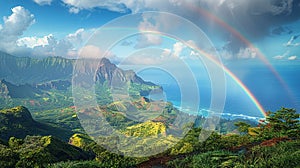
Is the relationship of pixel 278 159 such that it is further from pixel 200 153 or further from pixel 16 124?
pixel 16 124

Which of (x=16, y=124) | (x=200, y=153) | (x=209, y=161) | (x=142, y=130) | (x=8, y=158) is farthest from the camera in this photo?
(x=16, y=124)

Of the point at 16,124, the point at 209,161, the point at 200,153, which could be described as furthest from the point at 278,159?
the point at 16,124

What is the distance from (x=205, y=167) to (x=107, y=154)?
24.0 ft

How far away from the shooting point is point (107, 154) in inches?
648

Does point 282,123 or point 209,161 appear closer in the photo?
point 209,161

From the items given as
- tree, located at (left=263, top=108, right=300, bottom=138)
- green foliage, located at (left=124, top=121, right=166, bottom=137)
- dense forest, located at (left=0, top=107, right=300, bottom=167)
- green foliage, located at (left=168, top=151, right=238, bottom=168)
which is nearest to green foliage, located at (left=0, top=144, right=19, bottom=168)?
dense forest, located at (left=0, top=107, right=300, bottom=167)

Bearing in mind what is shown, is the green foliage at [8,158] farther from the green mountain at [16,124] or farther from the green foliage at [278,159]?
the green mountain at [16,124]

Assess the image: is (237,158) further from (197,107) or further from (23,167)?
(23,167)

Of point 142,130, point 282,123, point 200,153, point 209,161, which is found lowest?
point 142,130

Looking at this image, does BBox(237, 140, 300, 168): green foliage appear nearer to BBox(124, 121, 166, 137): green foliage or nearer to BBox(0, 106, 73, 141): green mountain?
BBox(124, 121, 166, 137): green foliage

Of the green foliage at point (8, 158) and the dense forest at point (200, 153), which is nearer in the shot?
the dense forest at point (200, 153)

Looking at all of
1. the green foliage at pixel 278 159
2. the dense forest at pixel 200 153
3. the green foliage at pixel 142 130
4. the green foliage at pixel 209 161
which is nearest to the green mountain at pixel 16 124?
the green foliage at pixel 142 130

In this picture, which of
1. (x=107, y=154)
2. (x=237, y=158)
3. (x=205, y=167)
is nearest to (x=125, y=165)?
(x=107, y=154)

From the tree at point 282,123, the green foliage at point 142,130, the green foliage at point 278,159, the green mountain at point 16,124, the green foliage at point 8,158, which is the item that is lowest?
the green mountain at point 16,124
